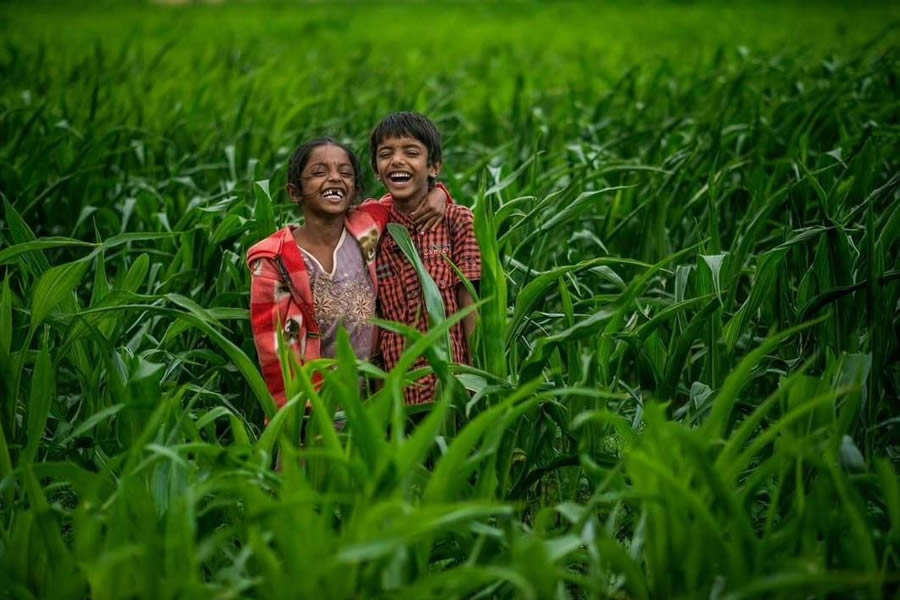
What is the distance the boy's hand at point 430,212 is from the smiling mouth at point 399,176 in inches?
2.7

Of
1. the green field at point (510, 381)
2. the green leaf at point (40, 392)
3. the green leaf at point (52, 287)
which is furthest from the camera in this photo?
the green leaf at point (52, 287)

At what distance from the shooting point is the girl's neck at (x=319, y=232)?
2107 millimetres

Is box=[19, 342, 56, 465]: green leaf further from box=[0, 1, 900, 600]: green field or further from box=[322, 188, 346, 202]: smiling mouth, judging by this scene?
box=[322, 188, 346, 202]: smiling mouth

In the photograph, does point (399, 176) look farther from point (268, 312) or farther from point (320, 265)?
point (268, 312)

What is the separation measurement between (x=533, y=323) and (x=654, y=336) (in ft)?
0.92

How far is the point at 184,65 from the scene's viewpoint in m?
5.86

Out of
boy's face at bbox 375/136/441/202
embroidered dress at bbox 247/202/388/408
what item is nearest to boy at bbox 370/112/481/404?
boy's face at bbox 375/136/441/202

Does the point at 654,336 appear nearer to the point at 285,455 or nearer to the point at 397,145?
the point at 397,145

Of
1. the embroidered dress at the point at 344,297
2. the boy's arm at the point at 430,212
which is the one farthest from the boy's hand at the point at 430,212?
the embroidered dress at the point at 344,297

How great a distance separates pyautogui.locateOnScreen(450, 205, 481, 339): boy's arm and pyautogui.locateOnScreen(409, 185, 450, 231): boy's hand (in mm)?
27

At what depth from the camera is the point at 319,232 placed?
2.12 meters

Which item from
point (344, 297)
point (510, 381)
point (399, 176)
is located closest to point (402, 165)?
point (399, 176)

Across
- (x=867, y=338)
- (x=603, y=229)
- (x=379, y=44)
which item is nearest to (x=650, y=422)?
(x=867, y=338)

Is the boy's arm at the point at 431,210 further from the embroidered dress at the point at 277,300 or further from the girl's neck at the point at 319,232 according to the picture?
the embroidered dress at the point at 277,300
